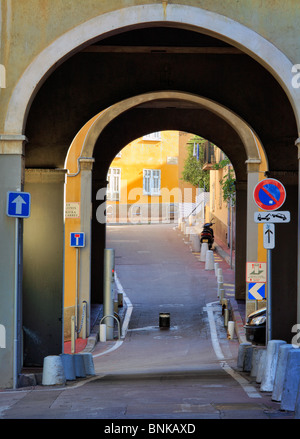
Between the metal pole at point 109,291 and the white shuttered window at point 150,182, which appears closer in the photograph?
the metal pole at point 109,291

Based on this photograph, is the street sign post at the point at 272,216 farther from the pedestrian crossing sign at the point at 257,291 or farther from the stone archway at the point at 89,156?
the stone archway at the point at 89,156

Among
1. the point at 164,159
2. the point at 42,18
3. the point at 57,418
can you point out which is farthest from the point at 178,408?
the point at 164,159

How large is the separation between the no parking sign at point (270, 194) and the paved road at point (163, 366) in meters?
2.76

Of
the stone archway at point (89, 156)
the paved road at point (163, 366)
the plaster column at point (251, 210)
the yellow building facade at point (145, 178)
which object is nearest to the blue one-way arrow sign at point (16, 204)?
the paved road at point (163, 366)

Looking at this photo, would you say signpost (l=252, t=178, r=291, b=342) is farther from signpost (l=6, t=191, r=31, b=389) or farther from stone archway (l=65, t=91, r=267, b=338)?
stone archway (l=65, t=91, r=267, b=338)

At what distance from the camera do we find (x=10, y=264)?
38.4 ft

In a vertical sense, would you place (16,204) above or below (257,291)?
above

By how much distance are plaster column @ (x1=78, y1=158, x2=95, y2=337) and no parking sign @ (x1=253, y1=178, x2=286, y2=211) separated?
9447mm

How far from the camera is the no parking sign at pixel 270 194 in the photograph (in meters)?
13.3

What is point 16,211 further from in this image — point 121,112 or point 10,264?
point 121,112

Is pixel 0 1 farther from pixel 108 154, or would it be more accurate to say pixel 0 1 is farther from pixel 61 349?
pixel 108 154

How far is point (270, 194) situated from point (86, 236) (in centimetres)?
965

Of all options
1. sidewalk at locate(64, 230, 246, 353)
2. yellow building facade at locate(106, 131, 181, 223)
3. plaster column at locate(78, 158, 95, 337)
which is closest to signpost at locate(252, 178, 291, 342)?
sidewalk at locate(64, 230, 246, 353)

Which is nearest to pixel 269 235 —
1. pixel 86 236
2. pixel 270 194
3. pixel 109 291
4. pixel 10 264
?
pixel 270 194
